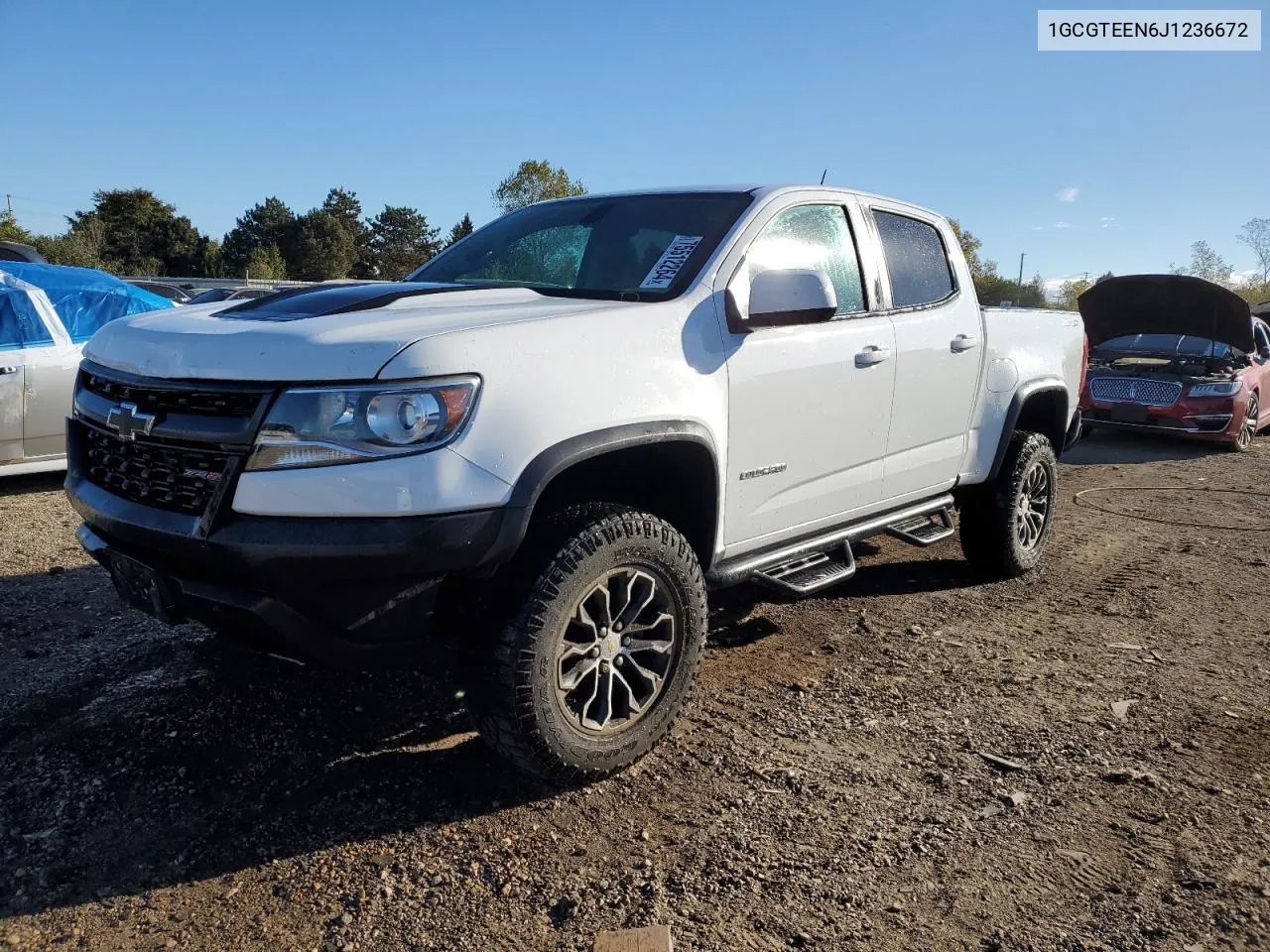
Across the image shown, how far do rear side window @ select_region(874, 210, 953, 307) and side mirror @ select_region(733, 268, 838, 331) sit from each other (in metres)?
0.99

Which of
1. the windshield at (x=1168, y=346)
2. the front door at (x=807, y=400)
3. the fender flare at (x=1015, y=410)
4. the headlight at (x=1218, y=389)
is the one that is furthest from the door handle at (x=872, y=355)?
the windshield at (x=1168, y=346)

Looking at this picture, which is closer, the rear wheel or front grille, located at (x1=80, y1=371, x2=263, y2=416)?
front grille, located at (x1=80, y1=371, x2=263, y2=416)

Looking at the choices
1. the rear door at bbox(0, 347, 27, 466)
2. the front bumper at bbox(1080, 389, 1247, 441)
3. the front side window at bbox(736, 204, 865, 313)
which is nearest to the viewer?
the front side window at bbox(736, 204, 865, 313)

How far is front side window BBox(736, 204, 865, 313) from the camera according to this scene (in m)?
3.45

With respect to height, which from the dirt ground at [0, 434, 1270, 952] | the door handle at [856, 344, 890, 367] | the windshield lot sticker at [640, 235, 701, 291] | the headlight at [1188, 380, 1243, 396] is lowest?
the dirt ground at [0, 434, 1270, 952]

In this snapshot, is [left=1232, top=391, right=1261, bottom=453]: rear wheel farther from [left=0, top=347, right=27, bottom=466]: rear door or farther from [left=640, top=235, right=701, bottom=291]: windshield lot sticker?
[left=0, top=347, right=27, bottom=466]: rear door

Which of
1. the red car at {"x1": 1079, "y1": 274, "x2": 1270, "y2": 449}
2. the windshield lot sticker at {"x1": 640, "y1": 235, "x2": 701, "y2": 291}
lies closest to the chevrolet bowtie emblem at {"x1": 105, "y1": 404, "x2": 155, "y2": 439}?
the windshield lot sticker at {"x1": 640, "y1": 235, "x2": 701, "y2": 291}

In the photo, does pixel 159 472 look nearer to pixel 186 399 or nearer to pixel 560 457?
pixel 186 399

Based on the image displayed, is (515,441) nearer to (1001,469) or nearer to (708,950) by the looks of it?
(708,950)

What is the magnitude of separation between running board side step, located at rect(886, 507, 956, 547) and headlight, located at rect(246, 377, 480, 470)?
2.50 m

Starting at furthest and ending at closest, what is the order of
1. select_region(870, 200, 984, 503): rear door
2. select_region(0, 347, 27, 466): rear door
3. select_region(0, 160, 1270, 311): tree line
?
select_region(0, 160, 1270, 311): tree line, select_region(0, 347, 27, 466): rear door, select_region(870, 200, 984, 503): rear door

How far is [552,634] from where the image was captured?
266cm

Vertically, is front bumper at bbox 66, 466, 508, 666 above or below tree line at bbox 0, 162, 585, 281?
below

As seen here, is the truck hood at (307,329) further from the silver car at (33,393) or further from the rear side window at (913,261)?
the silver car at (33,393)
